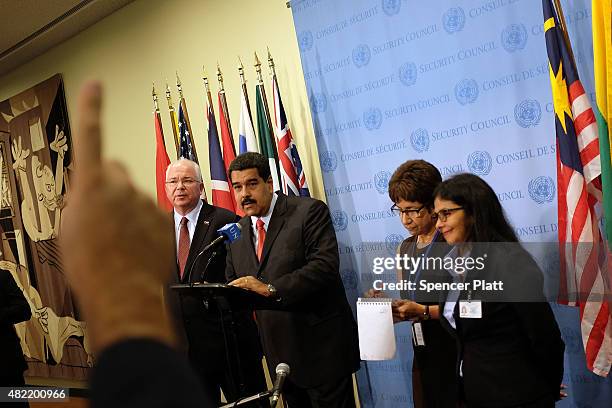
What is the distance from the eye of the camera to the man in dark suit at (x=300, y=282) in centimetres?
331

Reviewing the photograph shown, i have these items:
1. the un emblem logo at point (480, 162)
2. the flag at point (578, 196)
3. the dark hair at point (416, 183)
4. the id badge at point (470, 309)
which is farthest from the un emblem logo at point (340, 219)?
the id badge at point (470, 309)

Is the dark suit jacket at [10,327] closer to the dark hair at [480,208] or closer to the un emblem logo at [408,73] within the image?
the un emblem logo at [408,73]

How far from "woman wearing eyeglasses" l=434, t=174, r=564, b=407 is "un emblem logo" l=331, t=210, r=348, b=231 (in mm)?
2064

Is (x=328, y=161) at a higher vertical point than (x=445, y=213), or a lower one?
higher

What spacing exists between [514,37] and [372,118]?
108 centimetres

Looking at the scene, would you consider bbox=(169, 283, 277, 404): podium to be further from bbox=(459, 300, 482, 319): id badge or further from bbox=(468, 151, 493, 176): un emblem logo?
bbox=(468, 151, 493, 176): un emblem logo

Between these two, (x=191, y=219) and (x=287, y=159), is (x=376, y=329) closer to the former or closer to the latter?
(x=191, y=219)

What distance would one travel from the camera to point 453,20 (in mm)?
3984

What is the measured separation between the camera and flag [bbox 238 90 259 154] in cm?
495

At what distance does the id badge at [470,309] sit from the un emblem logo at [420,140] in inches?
69.0

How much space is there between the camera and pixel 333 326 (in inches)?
132

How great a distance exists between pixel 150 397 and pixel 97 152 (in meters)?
0.15

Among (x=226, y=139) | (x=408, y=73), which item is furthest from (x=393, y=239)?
(x=226, y=139)

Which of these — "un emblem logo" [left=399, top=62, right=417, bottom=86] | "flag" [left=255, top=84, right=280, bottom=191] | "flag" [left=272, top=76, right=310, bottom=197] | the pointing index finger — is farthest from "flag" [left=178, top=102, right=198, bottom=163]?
the pointing index finger
